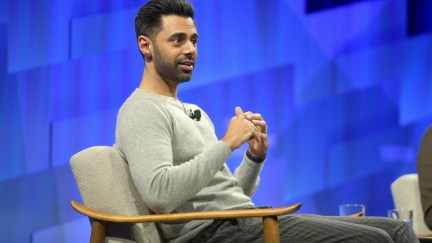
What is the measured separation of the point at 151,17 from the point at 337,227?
882 millimetres

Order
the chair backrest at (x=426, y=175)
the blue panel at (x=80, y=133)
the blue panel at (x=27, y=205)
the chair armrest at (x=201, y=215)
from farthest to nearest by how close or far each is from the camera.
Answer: the blue panel at (x=80, y=133), the blue panel at (x=27, y=205), the chair backrest at (x=426, y=175), the chair armrest at (x=201, y=215)

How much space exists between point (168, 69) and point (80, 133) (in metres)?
1.83

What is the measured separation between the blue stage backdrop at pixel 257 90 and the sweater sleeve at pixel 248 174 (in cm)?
172

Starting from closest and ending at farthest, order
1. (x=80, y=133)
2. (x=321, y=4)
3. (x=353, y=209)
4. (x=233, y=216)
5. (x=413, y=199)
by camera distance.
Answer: (x=233, y=216) < (x=353, y=209) < (x=413, y=199) < (x=80, y=133) < (x=321, y=4)

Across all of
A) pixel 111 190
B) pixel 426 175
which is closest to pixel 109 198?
pixel 111 190

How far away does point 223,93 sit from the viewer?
4.50 meters

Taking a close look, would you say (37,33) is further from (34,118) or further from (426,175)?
(426,175)

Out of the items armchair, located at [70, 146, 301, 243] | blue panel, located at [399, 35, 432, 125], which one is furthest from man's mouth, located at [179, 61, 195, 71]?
blue panel, located at [399, 35, 432, 125]

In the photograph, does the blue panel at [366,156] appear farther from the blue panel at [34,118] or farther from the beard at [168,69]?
the beard at [168,69]

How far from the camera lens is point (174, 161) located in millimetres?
2244

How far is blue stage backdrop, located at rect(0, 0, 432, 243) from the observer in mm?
3953

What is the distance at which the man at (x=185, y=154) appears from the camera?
81.5 inches

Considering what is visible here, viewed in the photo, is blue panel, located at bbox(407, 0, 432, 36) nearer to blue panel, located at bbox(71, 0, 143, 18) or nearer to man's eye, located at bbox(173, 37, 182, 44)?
blue panel, located at bbox(71, 0, 143, 18)

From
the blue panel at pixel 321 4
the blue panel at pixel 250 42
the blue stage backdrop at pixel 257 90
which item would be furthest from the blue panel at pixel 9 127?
the blue panel at pixel 321 4
